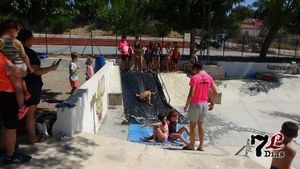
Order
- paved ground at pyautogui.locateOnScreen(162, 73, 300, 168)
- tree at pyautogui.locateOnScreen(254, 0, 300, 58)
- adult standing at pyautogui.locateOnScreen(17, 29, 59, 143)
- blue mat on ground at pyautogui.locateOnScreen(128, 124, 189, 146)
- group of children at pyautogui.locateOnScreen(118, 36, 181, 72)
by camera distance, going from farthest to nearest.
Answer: tree at pyautogui.locateOnScreen(254, 0, 300, 58) < group of children at pyautogui.locateOnScreen(118, 36, 181, 72) < paved ground at pyautogui.locateOnScreen(162, 73, 300, 168) < blue mat on ground at pyautogui.locateOnScreen(128, 124, 189, 146) < adult standing at pyautogui.locateOnScreen(17, 29, 59, 143)

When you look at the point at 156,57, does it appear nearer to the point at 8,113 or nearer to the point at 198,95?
the point at 198,95

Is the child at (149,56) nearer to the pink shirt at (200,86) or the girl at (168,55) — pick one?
the girl at (168,55)

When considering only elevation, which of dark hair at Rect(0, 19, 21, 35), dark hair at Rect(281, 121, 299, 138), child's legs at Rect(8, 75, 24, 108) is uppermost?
dark hair at Rect(0, 19, 21, 35)

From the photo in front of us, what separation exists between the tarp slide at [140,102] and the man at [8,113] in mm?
6860

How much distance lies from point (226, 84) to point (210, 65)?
1.70 metres

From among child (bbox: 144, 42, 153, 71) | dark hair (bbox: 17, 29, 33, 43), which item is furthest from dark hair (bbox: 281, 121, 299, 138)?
child (bbox: 144, 42, 153, 71)

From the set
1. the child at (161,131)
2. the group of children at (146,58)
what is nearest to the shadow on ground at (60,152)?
the child at (161,131)

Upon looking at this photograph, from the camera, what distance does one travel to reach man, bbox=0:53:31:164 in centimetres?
479

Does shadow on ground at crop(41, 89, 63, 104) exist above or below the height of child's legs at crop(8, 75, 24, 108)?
below

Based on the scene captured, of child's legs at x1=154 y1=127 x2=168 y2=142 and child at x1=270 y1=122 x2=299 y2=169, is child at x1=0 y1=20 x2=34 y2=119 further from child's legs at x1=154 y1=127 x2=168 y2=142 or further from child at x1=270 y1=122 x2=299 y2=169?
child's legs at x1=154 y1=127 x2=168 y2=142

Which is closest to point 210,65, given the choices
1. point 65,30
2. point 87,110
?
point 87,110

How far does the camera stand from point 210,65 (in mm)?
21125

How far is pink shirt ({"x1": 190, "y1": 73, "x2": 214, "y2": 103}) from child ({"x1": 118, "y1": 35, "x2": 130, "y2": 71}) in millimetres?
11419

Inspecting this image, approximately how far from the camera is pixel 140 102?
48.7 ft
